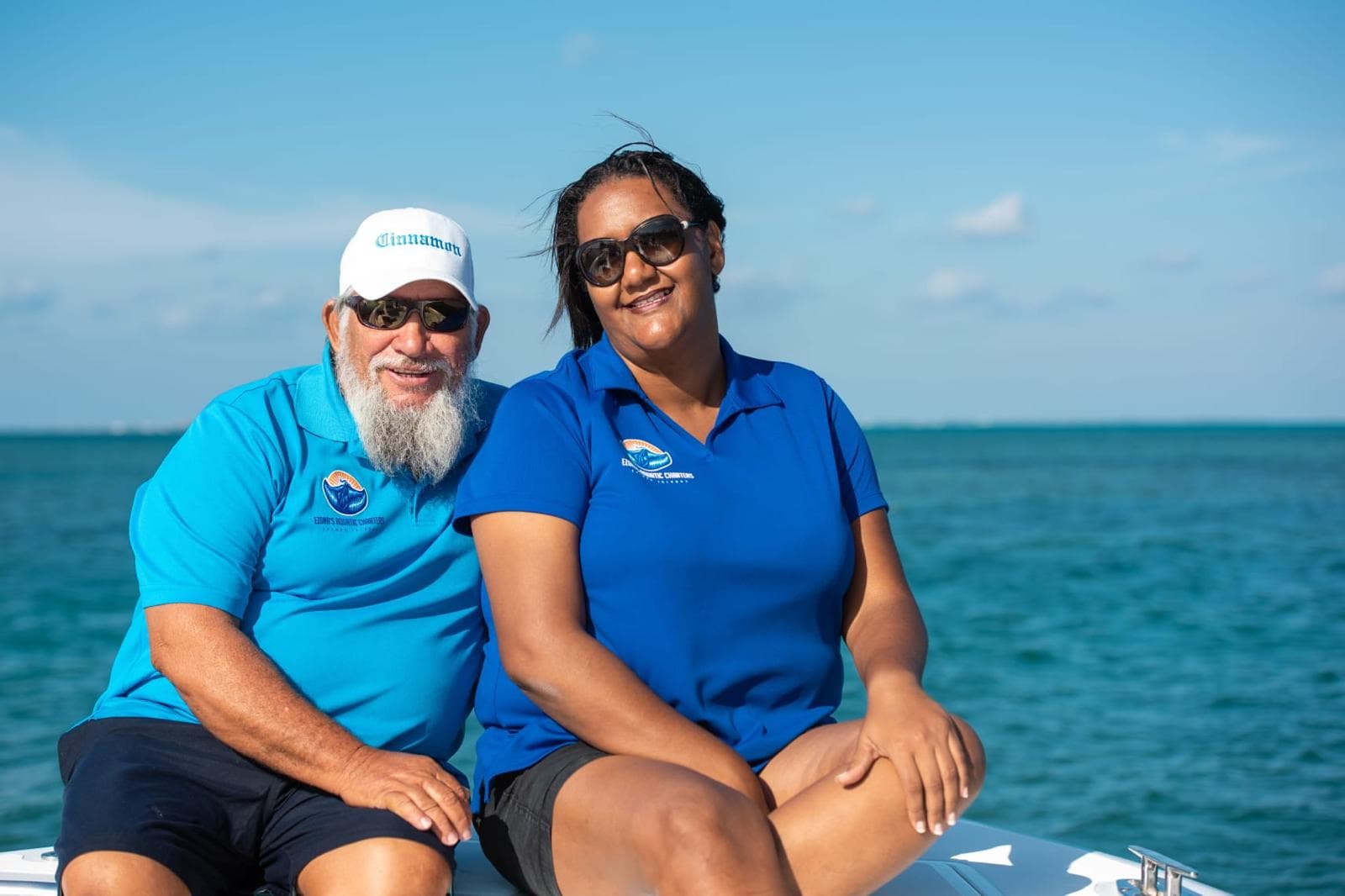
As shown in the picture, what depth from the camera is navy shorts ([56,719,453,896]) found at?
262cm

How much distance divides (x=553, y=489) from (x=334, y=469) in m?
0.65

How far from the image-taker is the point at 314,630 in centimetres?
297

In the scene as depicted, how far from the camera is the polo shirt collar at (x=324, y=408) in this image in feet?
10.2

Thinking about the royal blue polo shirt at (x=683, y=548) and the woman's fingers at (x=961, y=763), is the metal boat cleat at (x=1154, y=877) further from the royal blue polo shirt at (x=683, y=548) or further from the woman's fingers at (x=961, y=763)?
the royal blue polo shirt at (x=683, y=548)

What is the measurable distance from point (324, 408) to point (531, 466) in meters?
0.70

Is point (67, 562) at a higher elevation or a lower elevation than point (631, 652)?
lower

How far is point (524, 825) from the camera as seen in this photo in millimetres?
2676

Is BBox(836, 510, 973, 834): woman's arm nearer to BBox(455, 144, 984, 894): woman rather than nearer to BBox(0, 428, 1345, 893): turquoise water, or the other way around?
BBox(455, 144, 984, 894): woman

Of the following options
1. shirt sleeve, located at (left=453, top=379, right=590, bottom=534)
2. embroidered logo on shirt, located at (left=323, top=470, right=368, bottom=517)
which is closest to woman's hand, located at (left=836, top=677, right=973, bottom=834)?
shirt sleeve, located at (left=453, top=379, right=590, bottom=534)

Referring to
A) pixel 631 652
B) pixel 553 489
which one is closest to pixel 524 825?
pixel 631 652

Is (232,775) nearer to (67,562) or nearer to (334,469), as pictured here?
(334,469)

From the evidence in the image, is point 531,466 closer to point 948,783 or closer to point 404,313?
point 404,313

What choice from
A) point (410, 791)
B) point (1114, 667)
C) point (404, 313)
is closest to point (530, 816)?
point (410, 791)

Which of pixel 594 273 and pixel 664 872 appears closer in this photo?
pixel 664 872
